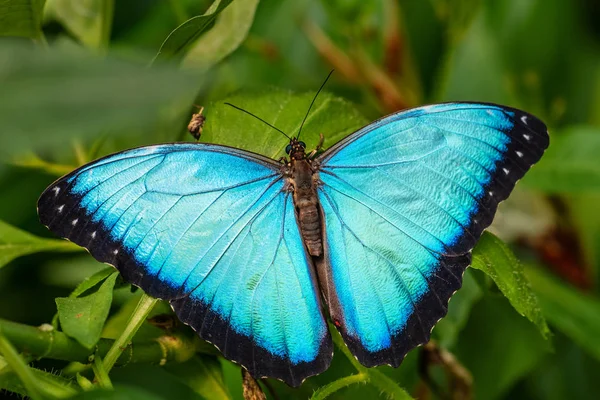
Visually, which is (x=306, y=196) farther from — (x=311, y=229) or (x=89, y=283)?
(x=89, y=283)

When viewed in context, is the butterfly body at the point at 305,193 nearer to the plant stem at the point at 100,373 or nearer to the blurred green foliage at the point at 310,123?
the blurred green foliage at the point at 310,123

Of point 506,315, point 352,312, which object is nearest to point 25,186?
point 352,312

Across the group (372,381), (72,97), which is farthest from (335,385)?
(72,97)

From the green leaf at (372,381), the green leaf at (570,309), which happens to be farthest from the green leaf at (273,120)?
the green leaf at (570,309)

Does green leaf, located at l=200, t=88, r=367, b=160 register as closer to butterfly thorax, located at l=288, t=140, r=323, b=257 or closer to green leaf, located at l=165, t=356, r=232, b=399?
butterfly thorax, located at l=288, t=140, r=323, b=257

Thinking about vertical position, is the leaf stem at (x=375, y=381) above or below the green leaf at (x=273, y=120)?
below

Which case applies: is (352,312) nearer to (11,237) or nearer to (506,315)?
(11,237)

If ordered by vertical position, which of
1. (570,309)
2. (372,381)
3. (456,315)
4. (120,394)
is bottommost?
(120,394)
